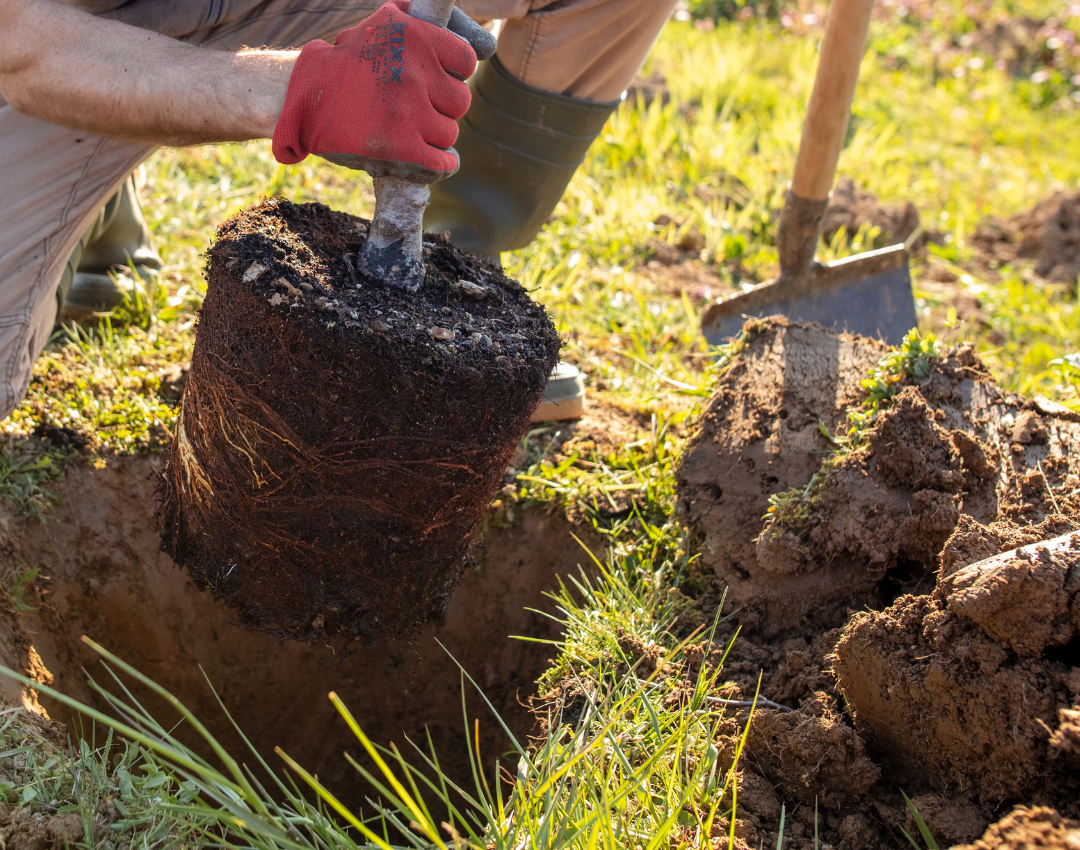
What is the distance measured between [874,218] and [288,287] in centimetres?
284

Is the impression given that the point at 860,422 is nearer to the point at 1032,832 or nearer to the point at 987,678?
the point at 987,678

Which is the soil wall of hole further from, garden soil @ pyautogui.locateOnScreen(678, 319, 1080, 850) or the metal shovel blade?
the metal shovel blade

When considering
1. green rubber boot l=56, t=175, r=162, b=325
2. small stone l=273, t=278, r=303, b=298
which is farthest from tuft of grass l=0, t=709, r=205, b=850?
green rubber boot l=56, t=175, r=162, b=325

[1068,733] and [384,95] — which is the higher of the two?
[384,95]

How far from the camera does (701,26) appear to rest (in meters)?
5.25

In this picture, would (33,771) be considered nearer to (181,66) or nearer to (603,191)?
(181,66)

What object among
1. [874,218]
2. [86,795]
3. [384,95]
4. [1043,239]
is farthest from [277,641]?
[1043,239]

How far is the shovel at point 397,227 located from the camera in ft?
4.60

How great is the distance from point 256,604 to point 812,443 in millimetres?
1248

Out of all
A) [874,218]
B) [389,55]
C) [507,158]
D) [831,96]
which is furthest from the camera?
[874,218]

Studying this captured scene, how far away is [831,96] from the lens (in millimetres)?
2236

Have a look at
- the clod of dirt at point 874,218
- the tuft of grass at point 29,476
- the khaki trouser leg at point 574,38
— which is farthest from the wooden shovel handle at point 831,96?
the tuft of grass at point 29,476

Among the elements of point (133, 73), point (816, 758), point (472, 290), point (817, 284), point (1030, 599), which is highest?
point (133, 73)

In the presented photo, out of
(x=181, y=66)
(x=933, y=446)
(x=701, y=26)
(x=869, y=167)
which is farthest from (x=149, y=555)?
(x=701, y=26)
